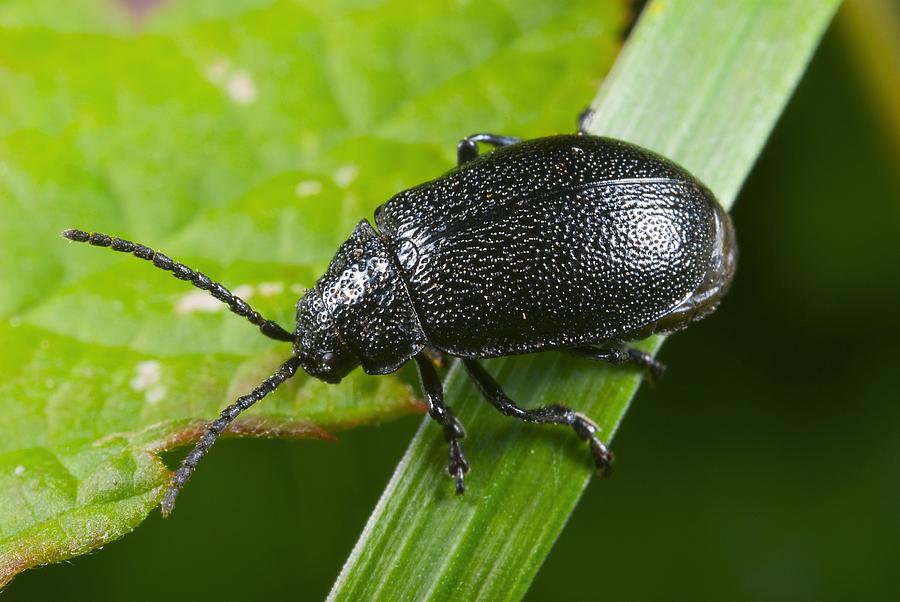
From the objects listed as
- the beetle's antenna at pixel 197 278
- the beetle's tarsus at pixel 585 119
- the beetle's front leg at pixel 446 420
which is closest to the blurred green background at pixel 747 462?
the beetle's front leg at pixel 446 420

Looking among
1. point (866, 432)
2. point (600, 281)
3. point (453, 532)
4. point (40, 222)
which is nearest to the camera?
point (453, 532)

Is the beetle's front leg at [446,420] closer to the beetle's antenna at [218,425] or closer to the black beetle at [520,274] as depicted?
the black beetle at [520,274]

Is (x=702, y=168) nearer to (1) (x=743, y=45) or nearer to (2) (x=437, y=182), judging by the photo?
(1) (x=743, y=45)

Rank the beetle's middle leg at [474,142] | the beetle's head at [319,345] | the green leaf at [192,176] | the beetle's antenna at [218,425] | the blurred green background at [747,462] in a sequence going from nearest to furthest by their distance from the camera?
the beetle's antenna at [218,425] < the green leaf at [192,176] < the beetle's head at [319,345] < the beetle's middle leg at [474,142] < the blurred green background at [747,462]

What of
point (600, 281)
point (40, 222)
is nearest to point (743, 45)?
point (600, 281)

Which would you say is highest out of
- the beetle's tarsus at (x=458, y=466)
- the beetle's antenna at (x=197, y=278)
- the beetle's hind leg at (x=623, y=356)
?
the beetle's hind leg at (x=623, y=356)
